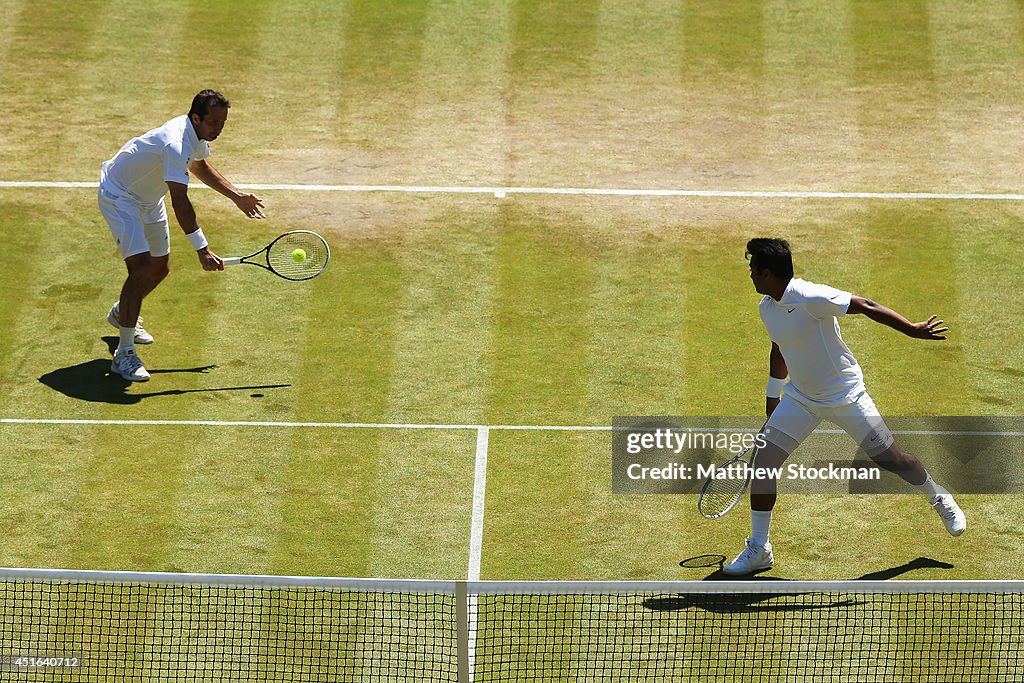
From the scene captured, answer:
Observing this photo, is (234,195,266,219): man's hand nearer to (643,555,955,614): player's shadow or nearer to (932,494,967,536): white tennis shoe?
(643,555,955,614): player's shadow

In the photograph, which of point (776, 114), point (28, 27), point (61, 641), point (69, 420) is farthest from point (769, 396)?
point (28, 27)

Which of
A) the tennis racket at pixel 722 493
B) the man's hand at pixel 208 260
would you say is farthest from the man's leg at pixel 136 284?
the tennis racket at pixel 722 493

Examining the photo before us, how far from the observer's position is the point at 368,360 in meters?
12.2

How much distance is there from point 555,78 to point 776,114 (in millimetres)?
2507

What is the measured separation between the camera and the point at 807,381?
29.3 ft

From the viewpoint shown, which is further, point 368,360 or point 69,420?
point 368,360

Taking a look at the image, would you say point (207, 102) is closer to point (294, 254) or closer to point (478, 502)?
point (294, 254)

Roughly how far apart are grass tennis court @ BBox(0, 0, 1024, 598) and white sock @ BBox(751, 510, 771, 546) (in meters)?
0.26

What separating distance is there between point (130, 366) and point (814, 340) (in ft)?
18.4

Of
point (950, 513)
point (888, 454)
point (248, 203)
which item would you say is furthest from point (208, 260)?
point (950, 513)

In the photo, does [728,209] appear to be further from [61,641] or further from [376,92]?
[61,641]

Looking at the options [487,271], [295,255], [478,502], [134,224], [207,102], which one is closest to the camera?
[478,502]

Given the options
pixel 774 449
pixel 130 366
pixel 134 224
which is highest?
pixel 774 449

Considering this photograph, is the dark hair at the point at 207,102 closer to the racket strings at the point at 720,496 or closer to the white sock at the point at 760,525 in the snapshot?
the racket strings at the point at 720,496
